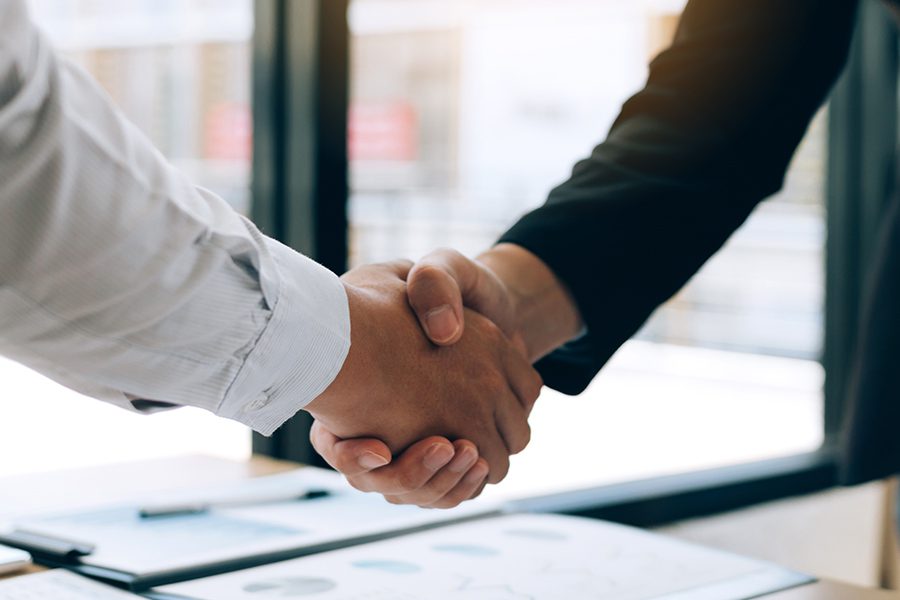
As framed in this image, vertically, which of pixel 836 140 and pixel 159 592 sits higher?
pixel 836 140

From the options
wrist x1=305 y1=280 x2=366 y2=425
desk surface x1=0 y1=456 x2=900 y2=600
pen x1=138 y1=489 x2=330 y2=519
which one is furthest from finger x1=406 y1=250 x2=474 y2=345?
desk surface x1=0 y1=456 x2=900 y2=600

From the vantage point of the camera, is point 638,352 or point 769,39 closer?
point 769,39

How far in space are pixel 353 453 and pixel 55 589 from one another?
276 mm

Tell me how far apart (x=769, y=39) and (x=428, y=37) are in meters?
1.54

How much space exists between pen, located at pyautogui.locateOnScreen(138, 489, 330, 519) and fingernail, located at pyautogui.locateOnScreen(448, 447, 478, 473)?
180 mm

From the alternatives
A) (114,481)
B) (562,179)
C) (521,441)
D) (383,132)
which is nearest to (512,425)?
(521,441)

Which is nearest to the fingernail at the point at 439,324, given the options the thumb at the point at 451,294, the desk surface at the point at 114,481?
the thumb at the point at 451,294

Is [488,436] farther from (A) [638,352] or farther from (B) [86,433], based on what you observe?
(A) [638,352]

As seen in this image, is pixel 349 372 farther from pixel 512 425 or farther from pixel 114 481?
pixel 114 481

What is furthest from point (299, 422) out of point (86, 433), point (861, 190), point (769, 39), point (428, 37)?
point (861, 190)

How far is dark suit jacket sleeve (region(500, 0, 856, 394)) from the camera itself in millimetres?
1227

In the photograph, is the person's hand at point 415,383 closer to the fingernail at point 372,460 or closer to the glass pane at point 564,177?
the fingernail at point 372,460

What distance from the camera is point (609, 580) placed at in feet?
2.78

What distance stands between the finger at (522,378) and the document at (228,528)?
115mm
